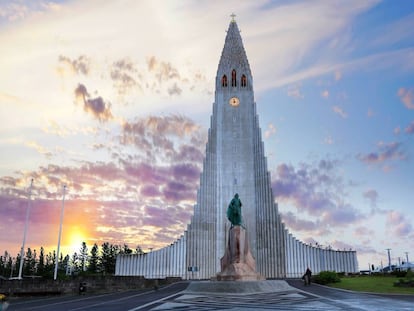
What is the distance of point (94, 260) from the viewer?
9406cm

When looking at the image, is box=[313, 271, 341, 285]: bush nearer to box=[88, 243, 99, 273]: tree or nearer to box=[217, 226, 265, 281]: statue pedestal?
box=[217, 226, 265, 281]: statue pedestal

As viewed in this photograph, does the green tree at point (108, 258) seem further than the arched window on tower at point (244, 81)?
Yes

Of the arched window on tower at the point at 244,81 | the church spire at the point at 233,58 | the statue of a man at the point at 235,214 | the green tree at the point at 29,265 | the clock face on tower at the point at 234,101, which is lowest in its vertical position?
the green tree at the point at 29,265

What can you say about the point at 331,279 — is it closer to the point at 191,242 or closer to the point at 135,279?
the point at 135,279

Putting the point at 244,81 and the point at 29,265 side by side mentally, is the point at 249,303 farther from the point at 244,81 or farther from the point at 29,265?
the point at 29,265

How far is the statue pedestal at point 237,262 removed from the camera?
23.5 meters

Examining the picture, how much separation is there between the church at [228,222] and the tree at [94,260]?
43.9m

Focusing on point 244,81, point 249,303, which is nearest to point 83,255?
point 244,81

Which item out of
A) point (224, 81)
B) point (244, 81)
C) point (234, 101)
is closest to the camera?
point (234, 101)

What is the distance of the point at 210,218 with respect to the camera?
53.1 m

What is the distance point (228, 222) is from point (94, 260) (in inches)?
2147

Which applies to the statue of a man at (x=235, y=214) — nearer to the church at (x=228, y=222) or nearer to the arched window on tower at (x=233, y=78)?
the church at (x=228, y=222)

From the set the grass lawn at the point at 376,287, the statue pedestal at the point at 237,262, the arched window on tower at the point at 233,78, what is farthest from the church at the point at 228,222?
the statue pedestal at the point at 237,262

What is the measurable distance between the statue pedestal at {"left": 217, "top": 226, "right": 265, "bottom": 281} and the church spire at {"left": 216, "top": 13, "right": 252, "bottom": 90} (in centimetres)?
3881
